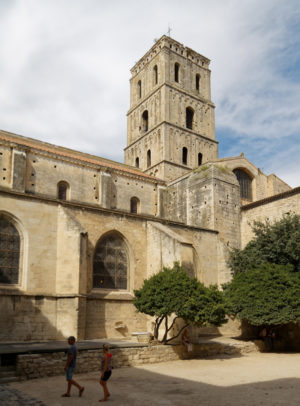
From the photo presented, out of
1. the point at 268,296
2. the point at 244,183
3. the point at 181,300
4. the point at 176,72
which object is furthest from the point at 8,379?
the point at 176,72

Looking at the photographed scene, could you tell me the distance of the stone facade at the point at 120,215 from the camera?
15453 mm

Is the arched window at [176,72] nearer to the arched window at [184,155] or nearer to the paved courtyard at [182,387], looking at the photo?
the arched window at [184,155]

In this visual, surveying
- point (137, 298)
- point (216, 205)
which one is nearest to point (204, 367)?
point (137, 298)

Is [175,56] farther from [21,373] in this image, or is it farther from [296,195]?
[21,373]

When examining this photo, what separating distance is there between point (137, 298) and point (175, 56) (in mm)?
28147

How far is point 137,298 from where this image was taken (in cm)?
1492

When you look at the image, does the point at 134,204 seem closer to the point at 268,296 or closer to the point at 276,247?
the point at 276,247

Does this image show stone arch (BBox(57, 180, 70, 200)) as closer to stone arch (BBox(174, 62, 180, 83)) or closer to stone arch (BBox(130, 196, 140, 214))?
stone arch (BBox(130, 196, 140, 214))

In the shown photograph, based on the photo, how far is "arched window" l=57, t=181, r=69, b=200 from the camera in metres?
22.8

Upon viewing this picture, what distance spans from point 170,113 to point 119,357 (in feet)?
84.7

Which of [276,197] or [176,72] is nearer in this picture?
[276,197]

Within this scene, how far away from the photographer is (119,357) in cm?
1224

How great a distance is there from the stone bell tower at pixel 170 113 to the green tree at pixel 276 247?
13.6 meters

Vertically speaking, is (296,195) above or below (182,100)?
below
